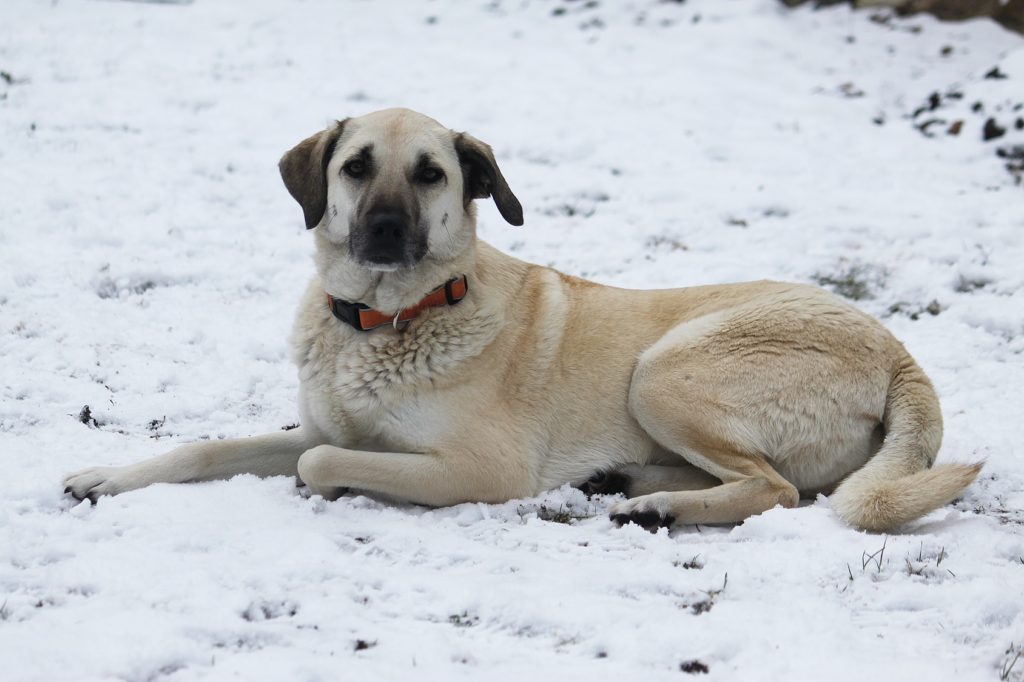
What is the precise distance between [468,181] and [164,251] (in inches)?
124

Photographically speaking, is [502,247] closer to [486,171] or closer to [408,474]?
[486,171]

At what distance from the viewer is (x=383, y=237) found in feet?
13.1

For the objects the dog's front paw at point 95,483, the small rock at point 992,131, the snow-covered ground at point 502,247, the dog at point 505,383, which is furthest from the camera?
the small rock at point 992,131

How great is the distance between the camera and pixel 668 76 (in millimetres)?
11008

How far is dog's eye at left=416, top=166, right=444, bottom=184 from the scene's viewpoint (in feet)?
13.9

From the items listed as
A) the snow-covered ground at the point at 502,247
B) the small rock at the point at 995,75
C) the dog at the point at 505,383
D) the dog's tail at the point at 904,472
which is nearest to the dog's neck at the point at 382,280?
the dog at the point at 505,383

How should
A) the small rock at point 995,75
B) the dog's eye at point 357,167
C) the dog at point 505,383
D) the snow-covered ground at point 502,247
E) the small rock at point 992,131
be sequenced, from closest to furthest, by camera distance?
the snow-covered ground at point 502,247
the dog at point 505,383
the dog's eye at point 357,167
the small rock at point 992,131
the small rock at point 995,75

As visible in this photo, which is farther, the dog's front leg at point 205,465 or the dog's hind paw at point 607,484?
the dog's hind paw at point 607,484

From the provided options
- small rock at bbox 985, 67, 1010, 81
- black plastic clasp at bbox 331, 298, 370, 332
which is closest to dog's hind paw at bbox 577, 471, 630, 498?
black plastic clasp at bbox 331, 298, 370, 332

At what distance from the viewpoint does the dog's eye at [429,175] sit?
4.23 m

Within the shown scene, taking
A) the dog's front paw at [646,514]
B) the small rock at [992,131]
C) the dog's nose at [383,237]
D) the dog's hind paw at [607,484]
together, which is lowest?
the dog's hind paw at [607,484]

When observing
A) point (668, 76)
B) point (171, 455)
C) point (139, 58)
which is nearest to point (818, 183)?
point (668, 76)

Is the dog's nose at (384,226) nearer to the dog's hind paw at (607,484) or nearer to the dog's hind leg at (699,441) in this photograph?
the dog's hind leg at (699,441)

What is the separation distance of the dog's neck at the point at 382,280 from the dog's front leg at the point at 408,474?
2.27 ft
